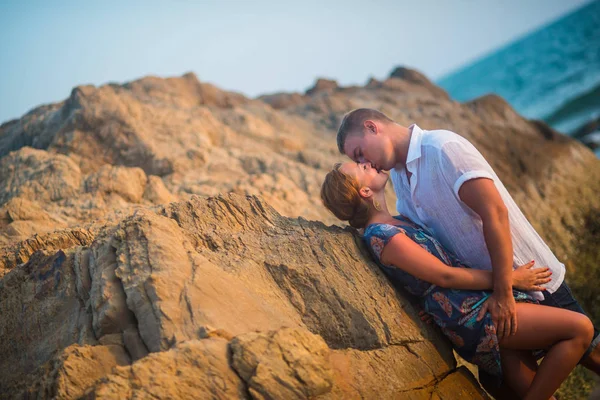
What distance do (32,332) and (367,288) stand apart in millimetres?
2461

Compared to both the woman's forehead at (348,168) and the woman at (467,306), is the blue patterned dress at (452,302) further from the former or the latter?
the woman's forehead at (348,168)

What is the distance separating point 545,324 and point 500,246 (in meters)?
0.63

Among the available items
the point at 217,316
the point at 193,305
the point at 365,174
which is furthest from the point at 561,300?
the point at 193,305

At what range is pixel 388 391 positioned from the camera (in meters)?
3.32

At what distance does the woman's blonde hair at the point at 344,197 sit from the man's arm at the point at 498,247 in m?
0.86

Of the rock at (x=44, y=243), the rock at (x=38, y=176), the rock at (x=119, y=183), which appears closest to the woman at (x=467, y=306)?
the rock at (x=44, y=243)

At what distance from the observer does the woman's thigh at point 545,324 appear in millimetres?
3477

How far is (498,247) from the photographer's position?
11.4 ft

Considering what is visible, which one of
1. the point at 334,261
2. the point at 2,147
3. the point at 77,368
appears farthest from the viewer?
the point at 2,147

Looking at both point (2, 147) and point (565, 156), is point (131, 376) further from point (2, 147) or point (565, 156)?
point (565, 156)

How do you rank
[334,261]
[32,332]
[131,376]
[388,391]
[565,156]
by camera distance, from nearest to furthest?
[131,376]
[388,391]
[32,332]
[334,261]
[565,156]

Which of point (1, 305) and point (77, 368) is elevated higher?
point (1, 305)

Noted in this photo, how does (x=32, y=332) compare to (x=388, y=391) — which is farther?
(x=32, y=332)

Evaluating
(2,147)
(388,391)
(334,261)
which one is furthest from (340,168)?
(2,147)
